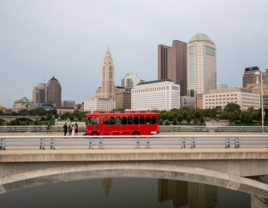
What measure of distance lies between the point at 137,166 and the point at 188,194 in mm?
15941

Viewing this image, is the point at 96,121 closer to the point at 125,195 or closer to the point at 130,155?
the point at 125,195

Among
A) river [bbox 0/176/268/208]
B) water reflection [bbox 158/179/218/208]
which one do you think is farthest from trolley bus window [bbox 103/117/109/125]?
water reflection [bbox 158/179/218/208]

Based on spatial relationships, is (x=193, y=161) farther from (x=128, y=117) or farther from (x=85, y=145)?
(x=128, y=117)

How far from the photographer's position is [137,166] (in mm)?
12219

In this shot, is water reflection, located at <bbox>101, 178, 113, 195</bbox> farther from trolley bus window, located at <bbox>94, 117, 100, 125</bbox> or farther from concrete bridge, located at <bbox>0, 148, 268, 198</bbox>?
concrete bridge, located at <bbox>0, 148, 268, 198</bbox>

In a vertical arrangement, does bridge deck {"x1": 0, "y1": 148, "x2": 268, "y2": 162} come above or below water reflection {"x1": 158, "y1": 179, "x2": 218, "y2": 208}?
above

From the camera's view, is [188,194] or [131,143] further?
[188,194]

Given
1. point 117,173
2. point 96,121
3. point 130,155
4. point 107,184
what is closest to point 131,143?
point 130,155

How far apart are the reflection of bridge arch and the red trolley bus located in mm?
10940

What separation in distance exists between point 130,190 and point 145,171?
13399mm

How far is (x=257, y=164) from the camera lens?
41.4 feet

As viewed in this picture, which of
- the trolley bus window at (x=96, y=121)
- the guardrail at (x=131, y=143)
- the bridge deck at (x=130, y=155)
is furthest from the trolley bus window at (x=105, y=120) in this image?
the bridge deck at (x=130, y=155)

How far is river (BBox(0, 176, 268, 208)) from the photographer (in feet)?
69.3

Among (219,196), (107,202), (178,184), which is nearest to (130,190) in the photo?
(107,202)
